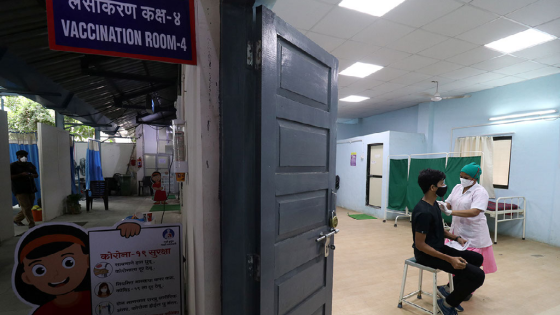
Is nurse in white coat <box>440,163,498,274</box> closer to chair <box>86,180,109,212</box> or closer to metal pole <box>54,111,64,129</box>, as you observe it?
chair <box>86,180,109,212</box>

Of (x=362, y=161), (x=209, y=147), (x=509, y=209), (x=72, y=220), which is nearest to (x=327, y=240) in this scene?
(x=209, y=147)

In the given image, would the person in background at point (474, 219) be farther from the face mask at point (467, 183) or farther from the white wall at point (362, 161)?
the white wall at point (362, 161)

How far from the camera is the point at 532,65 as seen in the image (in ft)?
14.4

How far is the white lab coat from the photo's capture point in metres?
2.65

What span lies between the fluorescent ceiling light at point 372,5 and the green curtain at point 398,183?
14.1 feet

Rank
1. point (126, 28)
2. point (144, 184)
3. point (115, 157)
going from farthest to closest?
point (115, 157) → point (144, 184) → point (126, 28)

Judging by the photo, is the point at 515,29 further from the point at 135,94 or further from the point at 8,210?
the point at 8,210

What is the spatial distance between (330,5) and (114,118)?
7.99m

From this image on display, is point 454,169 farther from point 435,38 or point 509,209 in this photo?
point 435,38

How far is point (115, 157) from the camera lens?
10945mm

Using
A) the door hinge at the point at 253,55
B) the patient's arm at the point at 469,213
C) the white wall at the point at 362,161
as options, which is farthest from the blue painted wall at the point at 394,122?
the door hinge at the point at 253,55

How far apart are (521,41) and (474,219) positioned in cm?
296

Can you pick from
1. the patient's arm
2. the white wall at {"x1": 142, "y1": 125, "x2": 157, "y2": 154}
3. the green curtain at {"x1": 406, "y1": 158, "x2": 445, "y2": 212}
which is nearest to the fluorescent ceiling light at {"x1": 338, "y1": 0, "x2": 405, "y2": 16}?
the patient's arm

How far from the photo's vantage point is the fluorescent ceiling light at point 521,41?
3.43 meters
